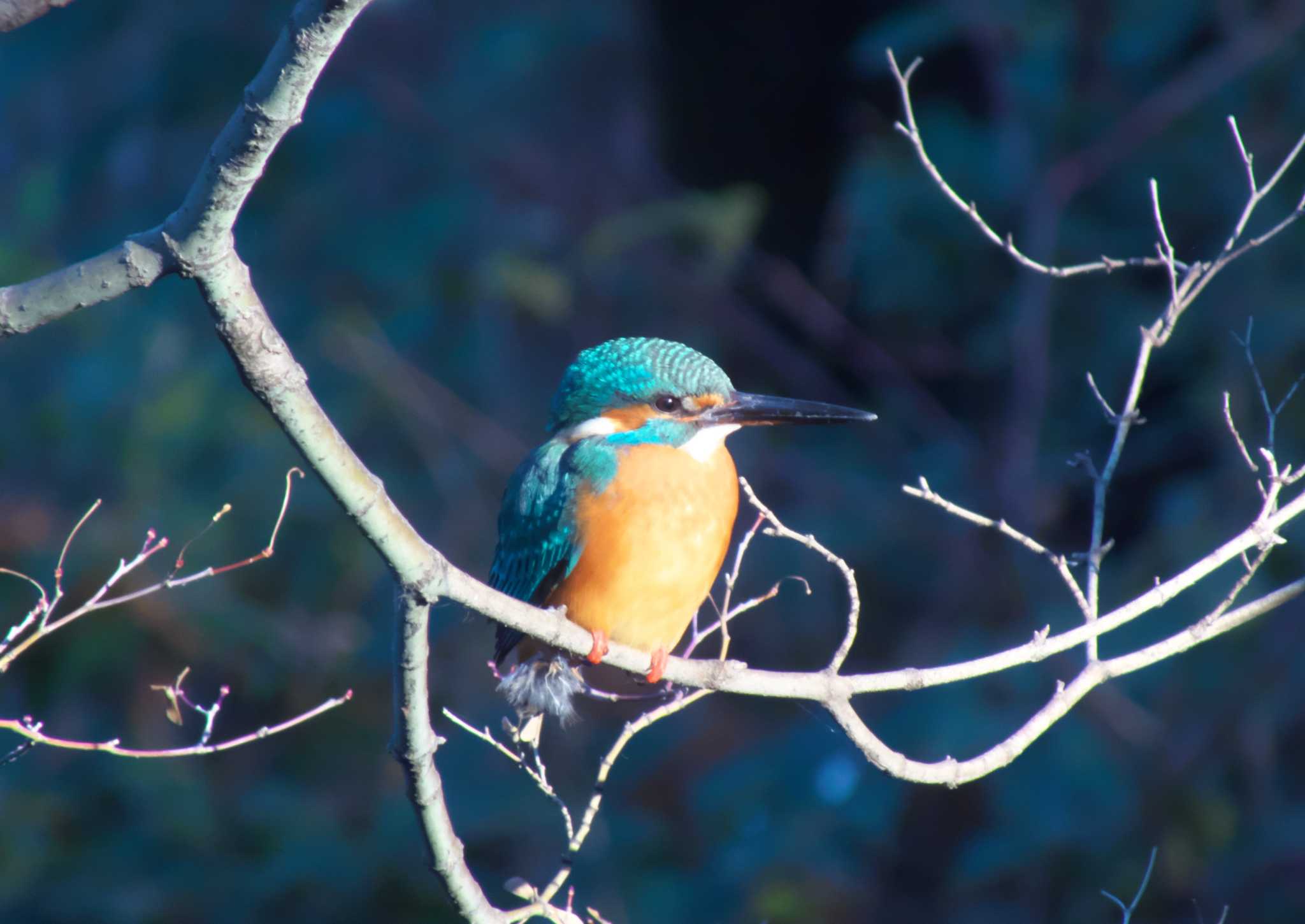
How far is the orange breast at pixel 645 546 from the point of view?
2.37 metres

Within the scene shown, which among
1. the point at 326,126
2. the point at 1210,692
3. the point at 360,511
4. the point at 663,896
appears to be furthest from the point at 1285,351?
the point at 326,126

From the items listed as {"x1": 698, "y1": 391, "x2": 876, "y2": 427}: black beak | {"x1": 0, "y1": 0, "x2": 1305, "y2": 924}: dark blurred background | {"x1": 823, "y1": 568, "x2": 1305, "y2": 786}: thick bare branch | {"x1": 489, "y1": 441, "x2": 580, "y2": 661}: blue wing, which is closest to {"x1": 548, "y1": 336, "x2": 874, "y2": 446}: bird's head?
{"x1": 698, "y1": 391, "x2": 876, "y2": 427}: black beak

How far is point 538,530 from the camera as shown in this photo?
2514 mm

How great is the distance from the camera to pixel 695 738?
476cm

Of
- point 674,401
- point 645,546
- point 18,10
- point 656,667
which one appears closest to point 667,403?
point 674,401

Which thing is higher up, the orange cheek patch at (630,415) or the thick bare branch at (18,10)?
the orange cheek patch at (630,415)

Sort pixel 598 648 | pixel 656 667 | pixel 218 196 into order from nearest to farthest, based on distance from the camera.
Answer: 1. pixel 218 196
2. pixel 598 648
3. pixel 656 667

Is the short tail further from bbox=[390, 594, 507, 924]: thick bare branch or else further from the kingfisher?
bbox=[390, 594, 507, 924]: thick bare branch

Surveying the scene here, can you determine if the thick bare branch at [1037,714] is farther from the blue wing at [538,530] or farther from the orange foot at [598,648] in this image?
the blue wing at [538,530]

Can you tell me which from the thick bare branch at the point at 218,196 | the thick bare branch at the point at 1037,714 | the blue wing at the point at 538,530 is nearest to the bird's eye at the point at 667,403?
the blue wing at the point at 538,530

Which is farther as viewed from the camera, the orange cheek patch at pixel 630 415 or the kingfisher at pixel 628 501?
the orange cheek patch at pixel 630 415

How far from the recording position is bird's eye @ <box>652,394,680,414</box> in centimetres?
247

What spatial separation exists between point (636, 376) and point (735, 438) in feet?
8.06

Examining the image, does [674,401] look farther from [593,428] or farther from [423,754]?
→ [423,754]
